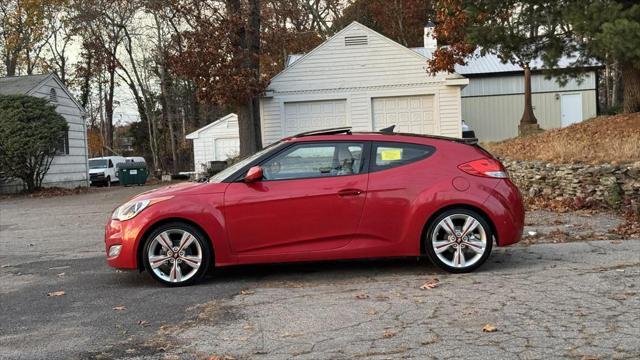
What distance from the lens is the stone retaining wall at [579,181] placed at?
33.5ft

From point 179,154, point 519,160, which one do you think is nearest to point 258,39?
point 519,160

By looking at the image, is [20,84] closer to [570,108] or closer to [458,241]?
[458,241]

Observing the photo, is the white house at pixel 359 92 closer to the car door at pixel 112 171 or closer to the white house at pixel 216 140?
the white house at pixel 216 140

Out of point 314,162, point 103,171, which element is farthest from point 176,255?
point 103,171

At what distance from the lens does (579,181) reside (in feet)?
36.1

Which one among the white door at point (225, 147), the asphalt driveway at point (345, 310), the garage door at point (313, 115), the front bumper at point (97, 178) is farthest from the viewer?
the white door at point (225, 147)

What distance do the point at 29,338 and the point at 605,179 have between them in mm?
8969

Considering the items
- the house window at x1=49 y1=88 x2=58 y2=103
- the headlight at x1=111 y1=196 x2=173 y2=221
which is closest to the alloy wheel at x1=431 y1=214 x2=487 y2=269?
the headlight at x1=111 y1=196 x2=173 y2=221

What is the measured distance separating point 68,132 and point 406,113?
48.4ft

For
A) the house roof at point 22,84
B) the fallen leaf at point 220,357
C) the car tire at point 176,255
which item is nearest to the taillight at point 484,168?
the car tire at point 176,255

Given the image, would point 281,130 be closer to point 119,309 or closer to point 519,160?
point 519,160

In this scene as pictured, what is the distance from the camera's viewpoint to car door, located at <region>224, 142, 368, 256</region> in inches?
250

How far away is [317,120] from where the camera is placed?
21.4 m

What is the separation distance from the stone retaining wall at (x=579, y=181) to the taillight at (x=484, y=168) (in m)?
4.65
